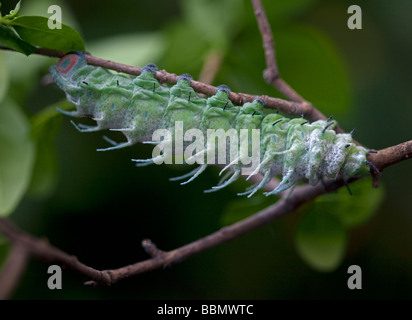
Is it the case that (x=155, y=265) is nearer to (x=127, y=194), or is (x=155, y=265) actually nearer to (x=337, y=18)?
(x=127, y=194)

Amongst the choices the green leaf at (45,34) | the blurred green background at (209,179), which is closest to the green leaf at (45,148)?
the blurred green background at (209,179)

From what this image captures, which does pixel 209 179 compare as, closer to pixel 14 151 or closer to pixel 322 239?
pixel 322 239

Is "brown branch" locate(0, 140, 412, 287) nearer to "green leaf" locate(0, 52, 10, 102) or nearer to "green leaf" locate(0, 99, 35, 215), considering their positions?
"green leaf" locate(0, 99, 35, 215)

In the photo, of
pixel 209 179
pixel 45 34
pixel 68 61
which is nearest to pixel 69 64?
pixel 68 61

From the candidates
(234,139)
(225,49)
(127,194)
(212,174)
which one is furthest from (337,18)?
(234,139)

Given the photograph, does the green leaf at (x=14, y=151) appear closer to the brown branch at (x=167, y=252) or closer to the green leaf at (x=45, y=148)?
the green leaf at (x=45, y=148)
